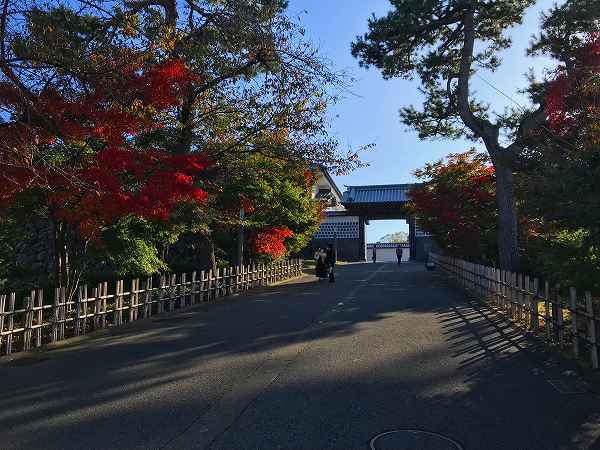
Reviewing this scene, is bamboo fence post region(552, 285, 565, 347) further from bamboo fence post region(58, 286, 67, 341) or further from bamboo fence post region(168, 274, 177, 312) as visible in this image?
bamboo fence post region(168, 274, 177, 312)

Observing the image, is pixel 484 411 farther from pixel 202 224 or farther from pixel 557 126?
pixel 202 224

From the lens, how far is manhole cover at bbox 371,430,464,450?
3881mm

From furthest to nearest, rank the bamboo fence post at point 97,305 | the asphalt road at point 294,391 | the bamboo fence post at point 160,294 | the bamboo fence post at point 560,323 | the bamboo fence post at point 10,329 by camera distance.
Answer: the bamboo fence post at point 160,294
the bamboo fence post at point 97,305
the bamboo fence post at point 10,329
the bamboo fence post at point 560,323
the asphalt road at point 294,391

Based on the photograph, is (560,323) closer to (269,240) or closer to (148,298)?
(148,298)

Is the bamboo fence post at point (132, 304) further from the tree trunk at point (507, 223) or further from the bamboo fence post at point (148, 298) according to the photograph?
the tree trunk at point (507, 223)

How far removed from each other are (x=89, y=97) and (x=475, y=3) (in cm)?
1233

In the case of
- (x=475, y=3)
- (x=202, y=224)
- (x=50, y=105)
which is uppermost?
(x=475, y=3)

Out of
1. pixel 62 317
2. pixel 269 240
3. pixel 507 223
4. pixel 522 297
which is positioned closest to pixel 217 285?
pixel 269 240

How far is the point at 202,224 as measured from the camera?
15273 millimetres

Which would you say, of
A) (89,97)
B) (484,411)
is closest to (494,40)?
(89,97)

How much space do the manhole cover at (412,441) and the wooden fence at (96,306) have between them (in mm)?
6559

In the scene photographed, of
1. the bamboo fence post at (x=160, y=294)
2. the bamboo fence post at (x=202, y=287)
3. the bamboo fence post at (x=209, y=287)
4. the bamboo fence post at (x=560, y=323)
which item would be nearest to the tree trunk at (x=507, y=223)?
the bamboo fence post at (x=560, y=323)

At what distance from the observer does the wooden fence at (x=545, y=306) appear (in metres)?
6.72

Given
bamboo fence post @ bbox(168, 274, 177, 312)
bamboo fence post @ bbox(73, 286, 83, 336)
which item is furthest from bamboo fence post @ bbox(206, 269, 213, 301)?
bamboo fence post @ bbox(73, 286, 83, 336)
